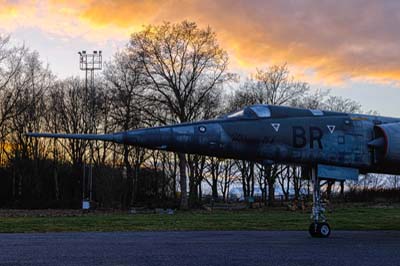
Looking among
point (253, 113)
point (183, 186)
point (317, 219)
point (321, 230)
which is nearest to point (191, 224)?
point (317, 219)

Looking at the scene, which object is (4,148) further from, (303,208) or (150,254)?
(150,254)

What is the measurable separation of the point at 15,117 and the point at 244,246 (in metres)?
56.2

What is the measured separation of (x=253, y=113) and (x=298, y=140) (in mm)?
1265

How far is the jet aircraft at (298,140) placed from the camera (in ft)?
39.3

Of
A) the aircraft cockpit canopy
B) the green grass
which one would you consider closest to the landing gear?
the aircraft cockpit canopy

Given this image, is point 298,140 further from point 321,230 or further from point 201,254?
point 201,254

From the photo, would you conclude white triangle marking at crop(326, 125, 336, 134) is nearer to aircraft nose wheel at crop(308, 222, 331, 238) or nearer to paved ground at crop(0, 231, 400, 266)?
aircraft nose wheel at crop(308, 222, 331, 238)

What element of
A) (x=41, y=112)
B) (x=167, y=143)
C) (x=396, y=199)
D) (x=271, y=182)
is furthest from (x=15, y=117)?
(x=167, y=143)

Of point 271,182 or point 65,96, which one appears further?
point 65,96

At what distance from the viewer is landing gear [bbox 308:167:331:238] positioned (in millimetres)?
12820

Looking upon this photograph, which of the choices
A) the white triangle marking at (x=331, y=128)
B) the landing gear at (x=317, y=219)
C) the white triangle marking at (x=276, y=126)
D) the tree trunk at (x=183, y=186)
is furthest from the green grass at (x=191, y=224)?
the tree trunk at (x=183, y=186)

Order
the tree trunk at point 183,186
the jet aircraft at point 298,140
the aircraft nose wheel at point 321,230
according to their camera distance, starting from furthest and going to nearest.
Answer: the tree trunk at point 183,186
the aircraft nose wheel at point 321,230
the jet aircraft at point 298,140

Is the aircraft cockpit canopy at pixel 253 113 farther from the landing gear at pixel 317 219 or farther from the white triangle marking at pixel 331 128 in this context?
the landing gear at pixel 317 219

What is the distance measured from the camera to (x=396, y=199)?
5409cm
